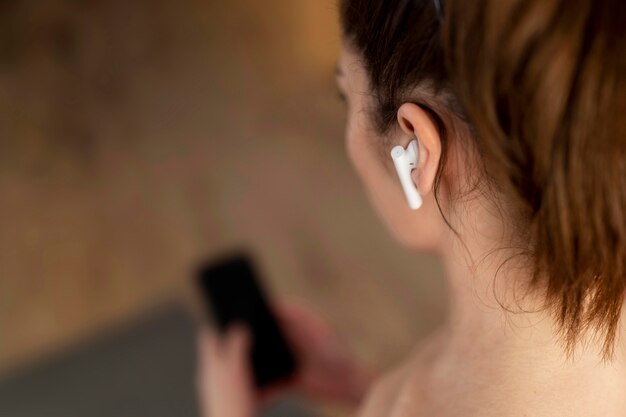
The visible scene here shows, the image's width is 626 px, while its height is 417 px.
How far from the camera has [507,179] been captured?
435mm

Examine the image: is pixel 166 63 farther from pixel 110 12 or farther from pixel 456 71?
pixel 456 71

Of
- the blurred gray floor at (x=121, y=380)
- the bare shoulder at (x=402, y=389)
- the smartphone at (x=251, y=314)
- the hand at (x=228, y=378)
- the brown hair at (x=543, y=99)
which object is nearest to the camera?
the brown hair at (x=543, y=99)

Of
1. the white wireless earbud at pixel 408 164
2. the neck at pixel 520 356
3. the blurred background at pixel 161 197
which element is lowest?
the neck at pixel 520 356

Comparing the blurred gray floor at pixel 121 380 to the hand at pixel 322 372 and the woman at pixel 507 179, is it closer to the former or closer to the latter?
the hand at pixel 322 372

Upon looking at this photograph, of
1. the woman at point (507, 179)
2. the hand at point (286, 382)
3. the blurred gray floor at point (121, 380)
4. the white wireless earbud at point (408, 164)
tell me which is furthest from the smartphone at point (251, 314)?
the white wireless earbud at point (408, 164)

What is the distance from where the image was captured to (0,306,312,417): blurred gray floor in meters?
1.38

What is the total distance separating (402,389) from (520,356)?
184 millimetres

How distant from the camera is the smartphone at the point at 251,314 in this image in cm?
110

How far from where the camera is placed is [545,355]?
0.55 metres

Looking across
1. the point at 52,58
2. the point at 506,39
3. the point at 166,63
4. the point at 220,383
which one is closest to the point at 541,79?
the point at 506,39

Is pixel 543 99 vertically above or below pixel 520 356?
above

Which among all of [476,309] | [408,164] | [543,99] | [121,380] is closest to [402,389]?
[476,309]

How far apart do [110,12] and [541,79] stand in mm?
1999

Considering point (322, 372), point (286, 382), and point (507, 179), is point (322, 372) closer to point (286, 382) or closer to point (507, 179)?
point (286, 382)
